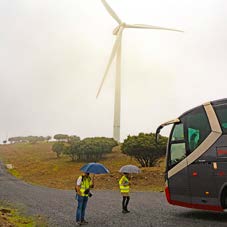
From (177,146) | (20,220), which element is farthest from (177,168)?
(20,220)

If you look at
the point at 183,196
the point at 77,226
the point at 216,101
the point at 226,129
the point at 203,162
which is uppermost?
the point at 216,101

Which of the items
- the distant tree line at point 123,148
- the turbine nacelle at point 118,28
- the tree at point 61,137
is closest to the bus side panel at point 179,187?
the distant tree line at point 123,148

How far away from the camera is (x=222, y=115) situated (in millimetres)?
11500

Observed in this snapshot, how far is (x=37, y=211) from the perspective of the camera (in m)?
14.9

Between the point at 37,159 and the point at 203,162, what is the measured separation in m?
39.2

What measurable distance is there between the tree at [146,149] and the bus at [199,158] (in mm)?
19836

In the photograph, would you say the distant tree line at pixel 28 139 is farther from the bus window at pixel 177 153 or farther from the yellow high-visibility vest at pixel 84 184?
the yellow high-visibility vest at pixel 84 184

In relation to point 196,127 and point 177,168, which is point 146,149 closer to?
point 177,168

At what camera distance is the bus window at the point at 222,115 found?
11286 millimetres

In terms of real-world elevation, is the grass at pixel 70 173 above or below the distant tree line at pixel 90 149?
below

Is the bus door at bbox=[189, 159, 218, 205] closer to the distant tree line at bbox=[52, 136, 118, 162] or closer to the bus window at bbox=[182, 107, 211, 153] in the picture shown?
the bus window at bbox=[182, 107, 211, 153]

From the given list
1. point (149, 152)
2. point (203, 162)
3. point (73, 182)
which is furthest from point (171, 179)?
point (149, 152)

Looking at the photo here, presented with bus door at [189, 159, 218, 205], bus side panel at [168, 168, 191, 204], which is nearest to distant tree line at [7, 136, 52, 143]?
bus side panel at [168, 168, 191, 204]

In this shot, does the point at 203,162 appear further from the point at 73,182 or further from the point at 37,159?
the point at 37,159
